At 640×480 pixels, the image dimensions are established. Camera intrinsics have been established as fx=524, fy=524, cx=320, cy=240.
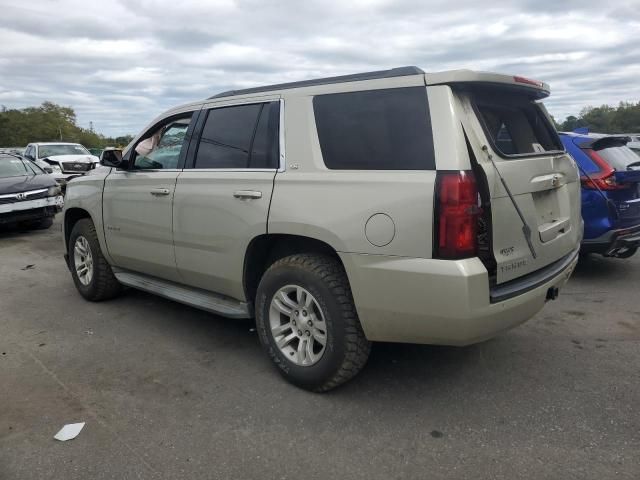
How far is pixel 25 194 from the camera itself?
9.48 metres

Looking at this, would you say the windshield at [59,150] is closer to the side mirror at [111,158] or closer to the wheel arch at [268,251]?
the side mirror at [111,158]

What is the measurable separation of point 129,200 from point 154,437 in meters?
2.35

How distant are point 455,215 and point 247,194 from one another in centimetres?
146

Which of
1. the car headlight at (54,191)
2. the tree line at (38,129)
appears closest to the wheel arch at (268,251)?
the car headlight at (54,191)

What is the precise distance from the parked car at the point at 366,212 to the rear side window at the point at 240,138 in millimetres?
12

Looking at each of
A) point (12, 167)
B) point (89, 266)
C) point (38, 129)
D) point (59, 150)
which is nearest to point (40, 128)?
point (38, 129)

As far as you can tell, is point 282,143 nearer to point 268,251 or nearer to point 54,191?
point 268,251

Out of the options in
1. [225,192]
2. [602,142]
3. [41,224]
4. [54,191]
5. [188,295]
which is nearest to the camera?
[225,192]

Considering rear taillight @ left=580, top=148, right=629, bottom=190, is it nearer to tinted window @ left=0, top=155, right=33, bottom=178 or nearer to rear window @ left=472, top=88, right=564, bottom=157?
rear window @ left=472, top=88, right=564, bottom=157

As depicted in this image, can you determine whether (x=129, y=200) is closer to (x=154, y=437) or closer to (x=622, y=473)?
(x=154, y=437)

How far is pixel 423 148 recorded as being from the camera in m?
2.81

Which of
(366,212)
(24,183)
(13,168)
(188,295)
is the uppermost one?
(13,168)

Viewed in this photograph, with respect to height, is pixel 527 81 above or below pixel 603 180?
above

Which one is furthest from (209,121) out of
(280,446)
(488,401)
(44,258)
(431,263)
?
(44,258)
